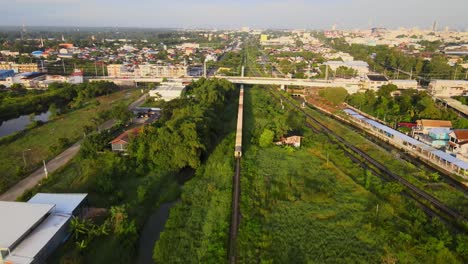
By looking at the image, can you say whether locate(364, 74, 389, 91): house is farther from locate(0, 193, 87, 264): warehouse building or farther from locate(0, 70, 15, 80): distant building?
locate(0, 70, 15, 80): distant building

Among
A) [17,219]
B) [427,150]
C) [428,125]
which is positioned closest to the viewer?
[17,219]

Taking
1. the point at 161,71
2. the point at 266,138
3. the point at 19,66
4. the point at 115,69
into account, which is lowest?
the point at 266,138

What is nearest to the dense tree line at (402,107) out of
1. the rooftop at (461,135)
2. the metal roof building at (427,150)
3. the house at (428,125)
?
the house at (428,125)

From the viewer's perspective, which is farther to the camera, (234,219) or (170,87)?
(170,87)

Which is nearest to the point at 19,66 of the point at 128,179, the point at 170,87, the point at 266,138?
the point at 170,87

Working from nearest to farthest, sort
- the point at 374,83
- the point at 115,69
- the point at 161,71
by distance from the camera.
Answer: the point at 374,83, the point at 161,71, the point at 115,69

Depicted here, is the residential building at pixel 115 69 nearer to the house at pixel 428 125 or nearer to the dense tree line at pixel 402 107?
the dense tree line at pixel 402 107

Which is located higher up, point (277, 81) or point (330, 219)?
point (277, 81)

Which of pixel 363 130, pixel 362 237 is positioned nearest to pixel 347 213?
pixel 362 237

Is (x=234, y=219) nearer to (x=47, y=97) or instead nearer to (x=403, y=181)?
(x=403, y=181)
